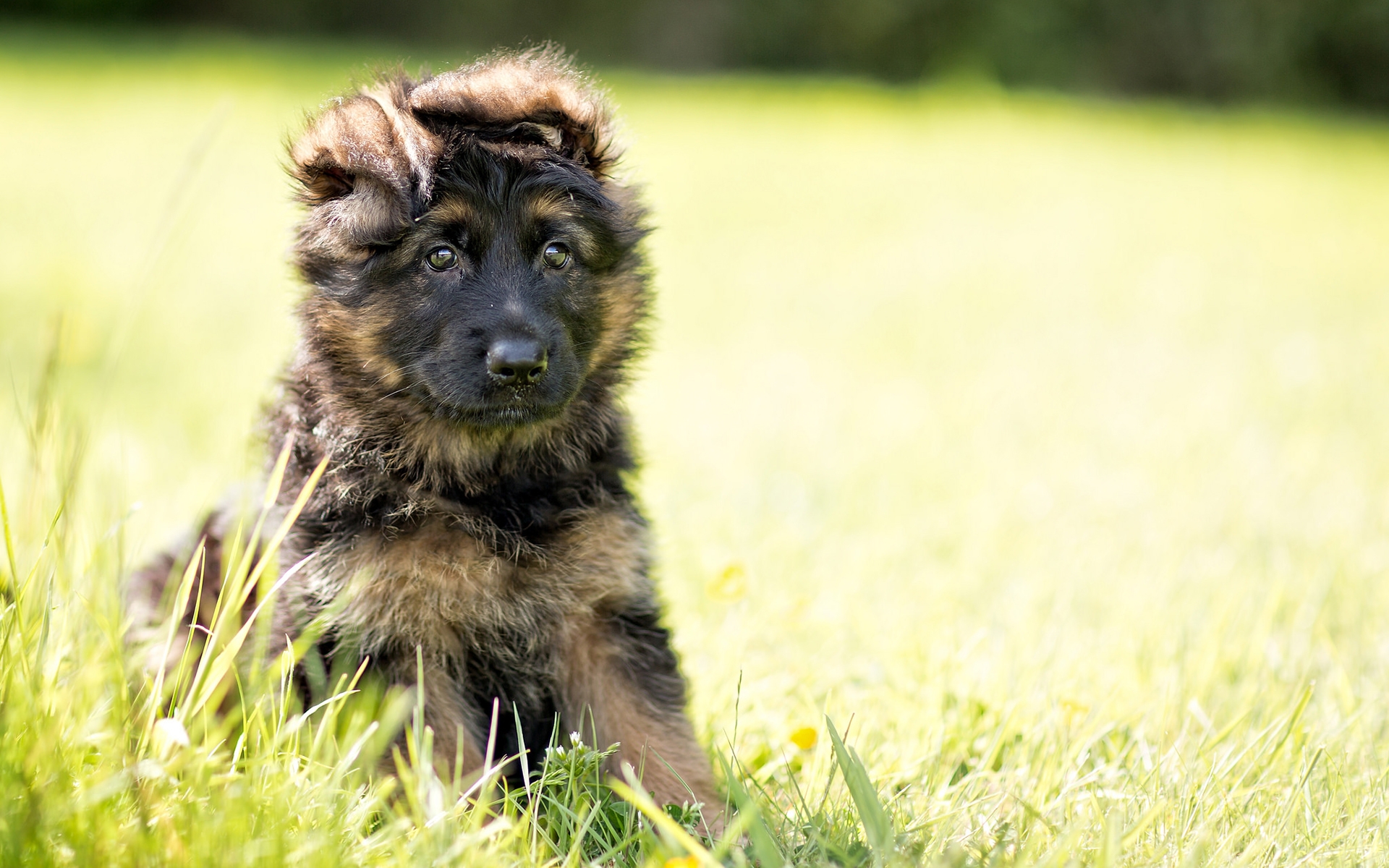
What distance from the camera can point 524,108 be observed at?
9.27ft

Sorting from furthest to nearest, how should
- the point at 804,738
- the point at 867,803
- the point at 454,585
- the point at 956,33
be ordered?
the point at 956,33 < the point at 804,738 < the point at 454,585 < the point at 867,803

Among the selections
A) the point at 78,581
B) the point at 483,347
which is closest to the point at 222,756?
the point at 78,581

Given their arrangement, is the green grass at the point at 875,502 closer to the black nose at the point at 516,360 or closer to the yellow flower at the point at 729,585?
the yellow flower at the point at 729,585

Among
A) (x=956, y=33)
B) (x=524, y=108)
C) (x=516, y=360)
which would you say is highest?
(x=956, y=33)

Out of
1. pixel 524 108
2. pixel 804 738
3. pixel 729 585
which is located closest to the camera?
pixel 804 738

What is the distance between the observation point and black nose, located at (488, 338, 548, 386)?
2.57 metres

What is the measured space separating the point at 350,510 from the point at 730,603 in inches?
59.1

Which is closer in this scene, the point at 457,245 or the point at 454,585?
the point at 454,585

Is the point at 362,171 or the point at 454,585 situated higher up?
the point at 362,171

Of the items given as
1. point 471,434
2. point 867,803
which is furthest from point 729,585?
point 867,803

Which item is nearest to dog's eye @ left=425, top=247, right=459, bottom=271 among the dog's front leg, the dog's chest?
the dog's chest

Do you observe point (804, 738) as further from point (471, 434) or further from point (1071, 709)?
point (471, 434)

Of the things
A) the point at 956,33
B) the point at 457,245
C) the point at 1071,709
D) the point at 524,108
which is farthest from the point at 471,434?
the point at 956,33

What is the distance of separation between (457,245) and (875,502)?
2.62 metres
